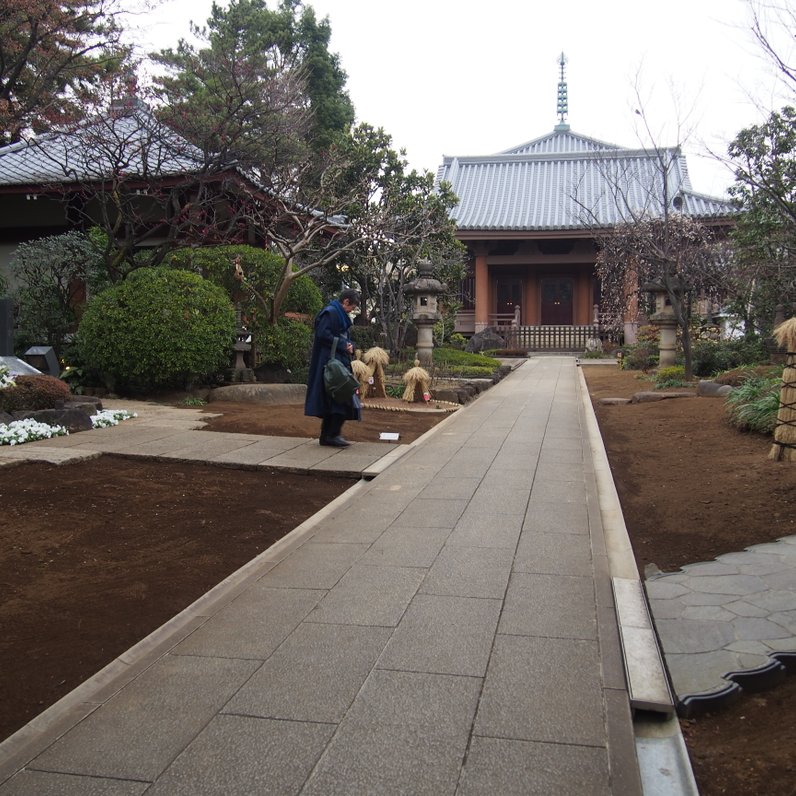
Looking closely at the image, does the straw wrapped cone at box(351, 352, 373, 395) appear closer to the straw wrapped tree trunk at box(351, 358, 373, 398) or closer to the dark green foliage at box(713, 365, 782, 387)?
the straw wrapped tree trunk at box(351, 358, 373, 398)

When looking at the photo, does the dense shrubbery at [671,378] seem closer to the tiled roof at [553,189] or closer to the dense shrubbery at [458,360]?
the dense shrubbery at [458,360]

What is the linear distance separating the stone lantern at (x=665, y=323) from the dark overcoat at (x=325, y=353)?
35.1 ft

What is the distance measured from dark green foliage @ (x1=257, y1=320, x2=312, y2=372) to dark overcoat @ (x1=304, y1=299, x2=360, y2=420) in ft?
17.0

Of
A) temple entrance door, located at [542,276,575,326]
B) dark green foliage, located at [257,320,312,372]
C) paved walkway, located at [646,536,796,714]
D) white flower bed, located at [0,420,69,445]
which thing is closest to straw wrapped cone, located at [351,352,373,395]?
dark green foliage, located at [257,320,312,372]

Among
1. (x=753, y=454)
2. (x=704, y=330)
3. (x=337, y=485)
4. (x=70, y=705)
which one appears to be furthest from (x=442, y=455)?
(x=704, y=330)

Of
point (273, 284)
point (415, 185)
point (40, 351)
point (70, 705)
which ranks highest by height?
point (415, 185)

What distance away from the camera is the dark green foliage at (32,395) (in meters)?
8.27

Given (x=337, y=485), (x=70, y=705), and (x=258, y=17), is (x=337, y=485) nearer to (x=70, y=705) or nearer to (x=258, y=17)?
(x=70, y=705)

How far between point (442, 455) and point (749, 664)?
491 cm

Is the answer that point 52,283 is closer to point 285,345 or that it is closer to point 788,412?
point 285,345

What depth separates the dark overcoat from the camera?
757cm

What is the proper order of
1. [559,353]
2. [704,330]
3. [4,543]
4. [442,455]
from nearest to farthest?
1. [4,543]
2. [442,455]
3. [704,330]
4. [559,353]

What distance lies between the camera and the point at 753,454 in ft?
22.6

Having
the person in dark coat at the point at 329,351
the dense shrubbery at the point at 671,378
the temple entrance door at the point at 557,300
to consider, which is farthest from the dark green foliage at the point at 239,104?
the temple entrance door at the point at 557,300
